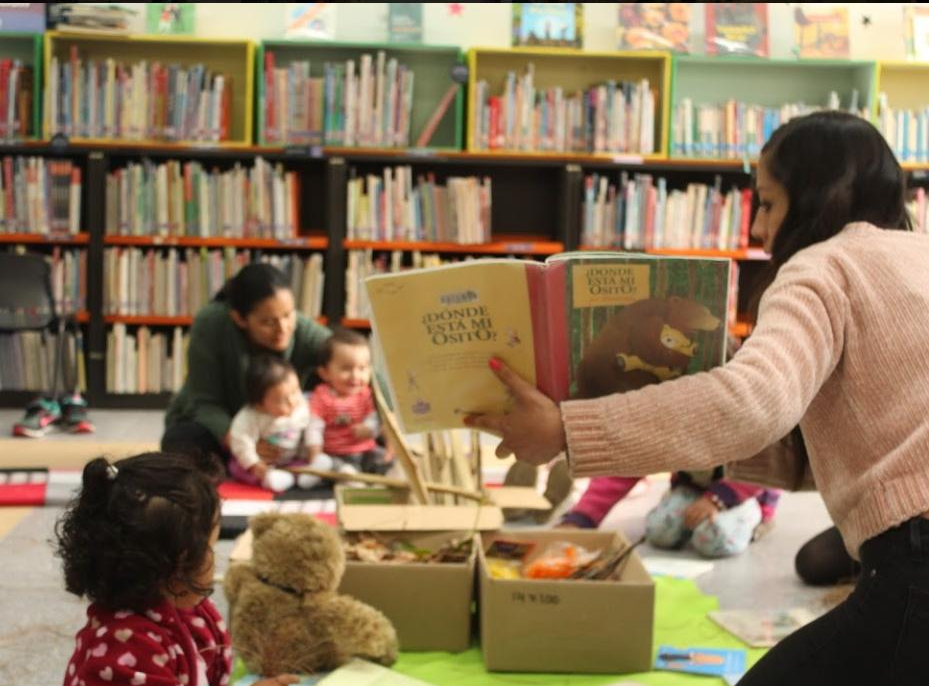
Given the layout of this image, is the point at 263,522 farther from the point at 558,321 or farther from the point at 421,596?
the point at 558,321

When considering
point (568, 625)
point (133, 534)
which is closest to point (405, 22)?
point (568, 625)

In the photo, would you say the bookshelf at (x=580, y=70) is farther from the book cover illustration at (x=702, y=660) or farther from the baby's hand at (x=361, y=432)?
the book cover illustration at (x=702, y=660)

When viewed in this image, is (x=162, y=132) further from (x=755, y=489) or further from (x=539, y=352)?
(x=539, y=352)

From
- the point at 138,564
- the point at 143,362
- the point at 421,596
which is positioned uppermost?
the point at 138,564

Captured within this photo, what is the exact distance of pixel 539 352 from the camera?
1498mm

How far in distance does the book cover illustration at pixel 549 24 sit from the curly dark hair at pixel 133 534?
4.30m

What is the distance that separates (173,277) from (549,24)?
2137mm

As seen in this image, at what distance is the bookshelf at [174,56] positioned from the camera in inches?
218

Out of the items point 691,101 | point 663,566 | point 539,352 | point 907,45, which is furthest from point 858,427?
point 907,45

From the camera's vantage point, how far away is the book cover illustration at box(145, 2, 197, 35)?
18.6 feet

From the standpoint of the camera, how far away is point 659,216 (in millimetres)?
5660

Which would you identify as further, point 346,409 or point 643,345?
point 346,409

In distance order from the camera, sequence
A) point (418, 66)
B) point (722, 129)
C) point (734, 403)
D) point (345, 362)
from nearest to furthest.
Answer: point (734, 403) → point (345, 362) → point (722, 129) → point (418, 66)

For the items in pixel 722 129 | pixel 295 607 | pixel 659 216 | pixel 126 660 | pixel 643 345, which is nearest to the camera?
pixel 643 345
